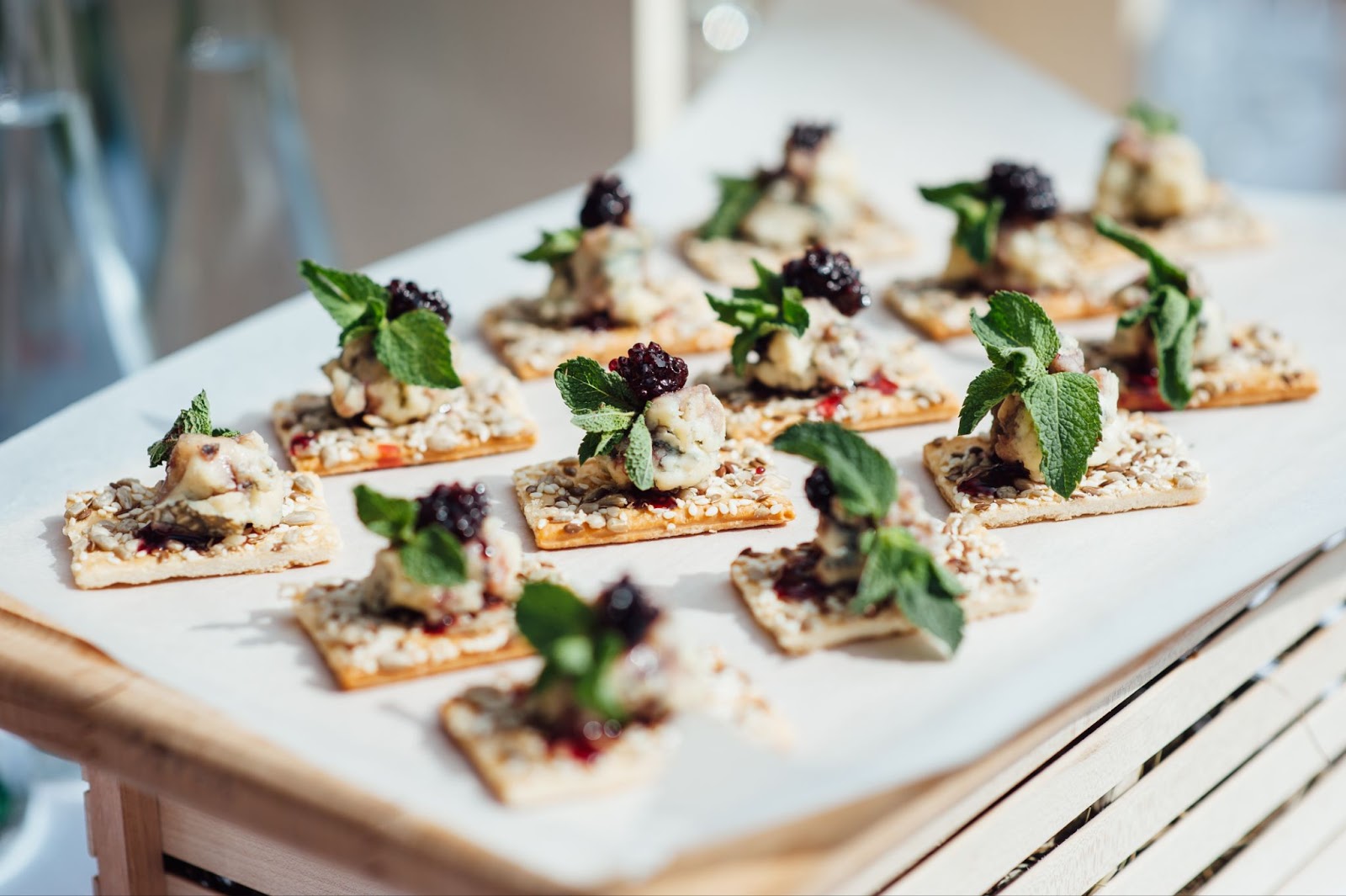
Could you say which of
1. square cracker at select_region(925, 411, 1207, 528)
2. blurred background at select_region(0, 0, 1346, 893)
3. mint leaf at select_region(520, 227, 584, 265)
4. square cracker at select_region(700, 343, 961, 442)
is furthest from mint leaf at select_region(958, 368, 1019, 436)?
blurred background at select_region(0, 0, 1346, 893)

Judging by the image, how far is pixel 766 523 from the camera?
232 cm

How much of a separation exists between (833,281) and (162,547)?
1.20 meters

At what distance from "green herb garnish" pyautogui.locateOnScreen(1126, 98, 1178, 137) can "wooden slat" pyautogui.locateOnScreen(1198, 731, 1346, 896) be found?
5.09 ft

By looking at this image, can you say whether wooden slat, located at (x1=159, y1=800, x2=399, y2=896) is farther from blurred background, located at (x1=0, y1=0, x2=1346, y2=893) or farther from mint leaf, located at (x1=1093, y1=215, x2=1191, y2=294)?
blurred background, located at (x1=0, y1=0, x2=1346, y2=893)

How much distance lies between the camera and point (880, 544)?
78.0 inches

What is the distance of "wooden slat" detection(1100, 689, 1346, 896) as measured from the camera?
2.24m

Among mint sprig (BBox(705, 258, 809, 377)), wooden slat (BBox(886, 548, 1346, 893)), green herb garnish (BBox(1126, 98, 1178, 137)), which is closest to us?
wooden slat (BBox(886, 548, 1346, 893))

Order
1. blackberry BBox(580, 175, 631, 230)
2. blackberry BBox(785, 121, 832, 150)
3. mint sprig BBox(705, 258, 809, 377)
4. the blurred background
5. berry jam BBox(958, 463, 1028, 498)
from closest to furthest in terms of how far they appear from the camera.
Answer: berry jam BBox(958, 463, 1028, 498) < mint sprig BBox(705, 258, 809, 377) < blackberry BBox(580, 175, 631, 230) < blackberry BBox(785, 121, 832, 150) < the blurred background

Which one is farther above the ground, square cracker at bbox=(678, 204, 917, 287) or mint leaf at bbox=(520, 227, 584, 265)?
square cracker at bbox=(678, 204, 917, 287)

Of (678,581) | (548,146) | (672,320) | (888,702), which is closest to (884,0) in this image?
(548,146)

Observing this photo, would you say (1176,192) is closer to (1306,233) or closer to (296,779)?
(1306,233)

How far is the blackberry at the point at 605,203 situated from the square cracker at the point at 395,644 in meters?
1.06

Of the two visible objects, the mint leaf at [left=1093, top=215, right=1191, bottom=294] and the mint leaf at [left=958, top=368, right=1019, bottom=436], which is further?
the mint leaf at [left=1093, top=215, right=1191, bottom=294]

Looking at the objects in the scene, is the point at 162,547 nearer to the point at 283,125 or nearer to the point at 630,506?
the point at 630,506
